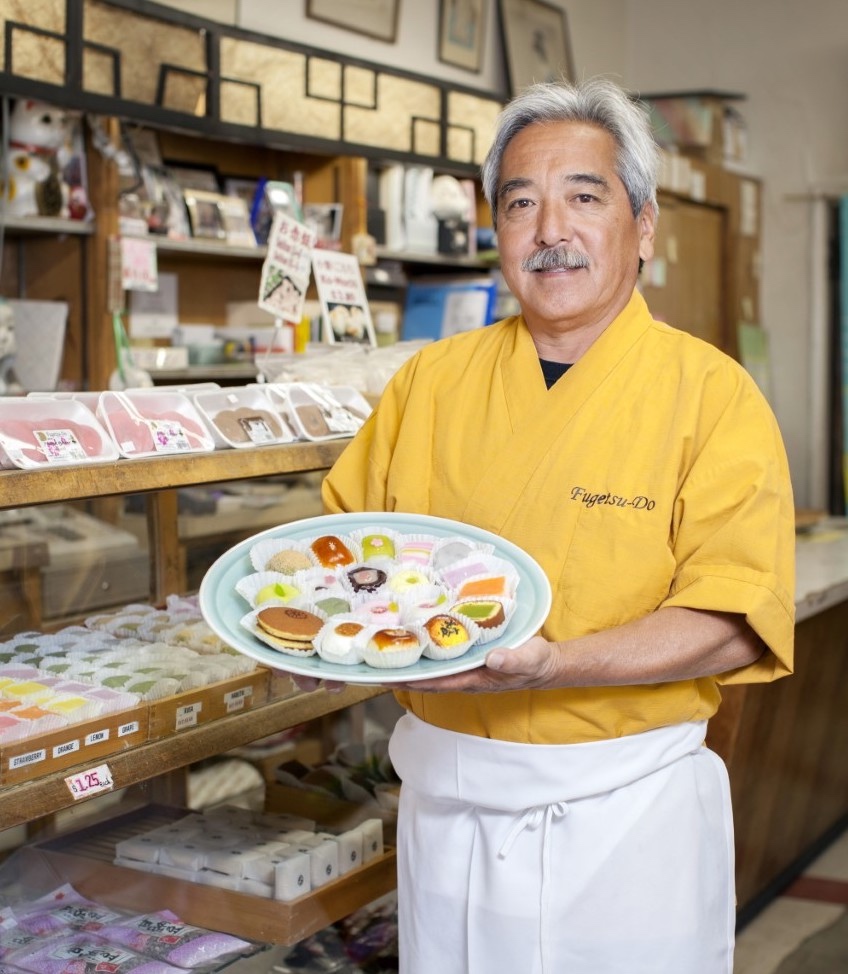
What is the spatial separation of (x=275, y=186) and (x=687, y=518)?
5.91 ft

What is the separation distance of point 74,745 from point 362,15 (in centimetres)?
445

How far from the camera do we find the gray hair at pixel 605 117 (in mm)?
1633

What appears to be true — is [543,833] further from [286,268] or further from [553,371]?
[286,268]

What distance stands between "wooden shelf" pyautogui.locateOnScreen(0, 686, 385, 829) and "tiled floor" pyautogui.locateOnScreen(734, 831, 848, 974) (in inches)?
65.2

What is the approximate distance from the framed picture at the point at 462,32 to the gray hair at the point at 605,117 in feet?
14.6

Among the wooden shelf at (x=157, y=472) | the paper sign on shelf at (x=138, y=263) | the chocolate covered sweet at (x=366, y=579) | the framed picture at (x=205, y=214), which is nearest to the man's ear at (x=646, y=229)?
the chocolate covered sweet at (x=366, y=579)

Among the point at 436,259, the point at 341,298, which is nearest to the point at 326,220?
the point at 436,259

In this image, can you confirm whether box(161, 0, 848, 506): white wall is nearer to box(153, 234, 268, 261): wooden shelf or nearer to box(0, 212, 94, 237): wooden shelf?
box(153, 234, 268, 261): wooden shelf

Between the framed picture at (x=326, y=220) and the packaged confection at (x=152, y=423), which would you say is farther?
the framed picture at (x=326, y=220)

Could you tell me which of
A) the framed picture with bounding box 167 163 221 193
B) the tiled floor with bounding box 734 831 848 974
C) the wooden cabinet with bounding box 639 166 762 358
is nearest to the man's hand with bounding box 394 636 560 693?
the tiled floor with bounding box 734 831 848 974

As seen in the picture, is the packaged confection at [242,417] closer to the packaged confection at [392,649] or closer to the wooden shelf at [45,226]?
the packaged confection at [392,649]

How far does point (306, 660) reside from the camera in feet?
4.75

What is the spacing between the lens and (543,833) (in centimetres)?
163

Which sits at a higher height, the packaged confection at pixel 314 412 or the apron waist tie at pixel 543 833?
the packaged confection at pixel 314 412
